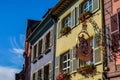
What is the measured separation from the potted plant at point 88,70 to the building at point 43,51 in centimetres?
599

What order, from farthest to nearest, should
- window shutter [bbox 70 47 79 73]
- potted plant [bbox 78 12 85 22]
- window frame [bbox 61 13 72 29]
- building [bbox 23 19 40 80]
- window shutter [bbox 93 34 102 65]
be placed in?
building [bbox 23 19 40 80]
window frame [bbox 61 13 72 29]
window shutter [bbox 70 47 79 73]
potted plant [bbox 78 12 85 22]
window shutter [bbox 93 34 102 65]

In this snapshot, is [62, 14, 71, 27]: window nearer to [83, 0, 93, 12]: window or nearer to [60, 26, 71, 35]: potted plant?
[60, 26, 71, 35]: potted plant

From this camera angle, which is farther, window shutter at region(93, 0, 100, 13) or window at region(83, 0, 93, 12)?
window at region(83, 0, 93, 12)

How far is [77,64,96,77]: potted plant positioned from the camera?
18095mm

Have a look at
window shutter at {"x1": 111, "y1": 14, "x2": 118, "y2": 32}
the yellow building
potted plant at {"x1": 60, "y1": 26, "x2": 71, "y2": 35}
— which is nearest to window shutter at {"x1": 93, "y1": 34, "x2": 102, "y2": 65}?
the yellow building

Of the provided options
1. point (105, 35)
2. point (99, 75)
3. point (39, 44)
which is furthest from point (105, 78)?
point (39, 44)

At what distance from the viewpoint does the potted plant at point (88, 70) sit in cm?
1810

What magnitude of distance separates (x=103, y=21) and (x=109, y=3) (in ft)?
3.27

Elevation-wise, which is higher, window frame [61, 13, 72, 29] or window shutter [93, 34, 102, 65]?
window frame [61, 13, 72, 29]

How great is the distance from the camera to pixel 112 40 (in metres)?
16.6

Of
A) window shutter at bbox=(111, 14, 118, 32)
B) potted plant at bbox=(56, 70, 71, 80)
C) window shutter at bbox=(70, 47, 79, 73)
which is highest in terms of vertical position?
window shutter at bbox=(111, 14, 118, 32)

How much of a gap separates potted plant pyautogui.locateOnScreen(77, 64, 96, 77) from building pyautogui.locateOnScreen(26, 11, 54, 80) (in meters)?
5.99

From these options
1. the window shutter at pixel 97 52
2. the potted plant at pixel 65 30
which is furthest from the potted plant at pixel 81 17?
the window shutter at pixel 97 52

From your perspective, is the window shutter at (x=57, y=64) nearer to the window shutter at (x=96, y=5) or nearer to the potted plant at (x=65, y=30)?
the potted plant at (x=65, y=30)
